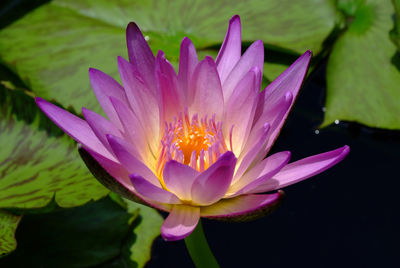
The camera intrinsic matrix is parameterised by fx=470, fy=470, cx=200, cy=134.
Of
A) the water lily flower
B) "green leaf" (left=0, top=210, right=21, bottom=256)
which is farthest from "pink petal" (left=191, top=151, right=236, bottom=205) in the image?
"green leaf" (left=0, top=210, right=21, bottom=256)

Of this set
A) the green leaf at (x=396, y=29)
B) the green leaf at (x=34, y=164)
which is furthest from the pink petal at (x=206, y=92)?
the green leaf at (x=396, y=29)

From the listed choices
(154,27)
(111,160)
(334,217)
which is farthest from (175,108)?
(154,27)

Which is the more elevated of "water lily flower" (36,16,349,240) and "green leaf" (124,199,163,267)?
"water lily flower" (36,16,349,240)

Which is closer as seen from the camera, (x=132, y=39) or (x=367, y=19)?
(x=132, y=39)

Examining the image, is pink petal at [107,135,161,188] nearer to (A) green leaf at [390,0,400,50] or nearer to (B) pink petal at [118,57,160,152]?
(B) pink petal at [118,57,160,152]

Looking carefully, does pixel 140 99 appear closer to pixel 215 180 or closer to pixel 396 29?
pixel 215 180

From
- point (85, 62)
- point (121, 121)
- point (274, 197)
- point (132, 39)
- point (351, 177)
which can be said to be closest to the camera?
point (274, 197)

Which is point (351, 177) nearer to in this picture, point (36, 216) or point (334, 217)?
point (334, 217)

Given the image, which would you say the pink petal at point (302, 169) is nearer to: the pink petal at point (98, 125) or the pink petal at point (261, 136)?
the pink petal at point (261, 136)
